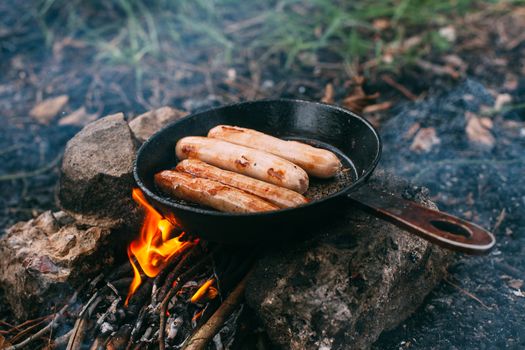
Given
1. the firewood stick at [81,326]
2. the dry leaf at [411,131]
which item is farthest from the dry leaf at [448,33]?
the firewood stick at [81,326]

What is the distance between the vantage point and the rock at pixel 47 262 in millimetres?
2986

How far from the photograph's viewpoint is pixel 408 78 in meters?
5.82

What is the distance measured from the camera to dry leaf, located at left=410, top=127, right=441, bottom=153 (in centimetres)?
466

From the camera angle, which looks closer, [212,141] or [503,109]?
[212,141]

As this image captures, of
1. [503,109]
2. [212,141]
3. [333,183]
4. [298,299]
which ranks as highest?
[212,141]

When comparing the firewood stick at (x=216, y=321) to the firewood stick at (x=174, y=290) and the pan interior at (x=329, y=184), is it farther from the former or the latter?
the pan interior at (x=329, y=184)

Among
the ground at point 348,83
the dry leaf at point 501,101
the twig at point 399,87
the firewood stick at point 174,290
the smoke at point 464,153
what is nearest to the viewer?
the firewood stick at point 174,290

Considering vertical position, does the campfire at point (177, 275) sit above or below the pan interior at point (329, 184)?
below

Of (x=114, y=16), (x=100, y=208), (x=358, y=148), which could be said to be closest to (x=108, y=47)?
(x=114, y=16)

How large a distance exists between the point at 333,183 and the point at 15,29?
22.1ft

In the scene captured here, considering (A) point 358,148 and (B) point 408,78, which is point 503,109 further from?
(A) point 358,148

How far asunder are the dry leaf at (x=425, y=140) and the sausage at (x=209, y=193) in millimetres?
2693

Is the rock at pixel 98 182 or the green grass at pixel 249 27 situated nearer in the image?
the rock at pixel 98 182

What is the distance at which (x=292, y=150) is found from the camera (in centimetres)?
300
